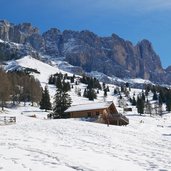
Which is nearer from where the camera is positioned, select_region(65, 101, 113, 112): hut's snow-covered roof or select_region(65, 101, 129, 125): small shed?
select_region(65, 101, 129, 125): small shed

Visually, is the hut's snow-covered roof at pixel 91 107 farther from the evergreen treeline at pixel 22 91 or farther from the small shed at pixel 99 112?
the evergreen treeline at pixel 22 91

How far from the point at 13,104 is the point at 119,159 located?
12310cm

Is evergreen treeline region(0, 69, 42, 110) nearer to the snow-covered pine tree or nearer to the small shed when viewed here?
the snow-covered pine tree

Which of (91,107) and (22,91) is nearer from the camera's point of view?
(91,107)

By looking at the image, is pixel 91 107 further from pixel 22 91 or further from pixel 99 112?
pixel 22 91

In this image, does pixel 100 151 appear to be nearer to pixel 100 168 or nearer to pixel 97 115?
pixel 100 168

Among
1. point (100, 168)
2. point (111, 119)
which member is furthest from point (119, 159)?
point (111, 119)

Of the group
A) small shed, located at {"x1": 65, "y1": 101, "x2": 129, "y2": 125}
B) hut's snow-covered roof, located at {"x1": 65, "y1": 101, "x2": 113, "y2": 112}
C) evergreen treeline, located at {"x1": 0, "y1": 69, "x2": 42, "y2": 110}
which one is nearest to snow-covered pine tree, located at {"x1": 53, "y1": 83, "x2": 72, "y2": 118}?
hut's snow-covered roof, located at {"x1": 65, "y1": 101, "x2": 113, "y2": 112}

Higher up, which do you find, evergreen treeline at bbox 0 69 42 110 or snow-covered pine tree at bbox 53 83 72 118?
evergreen treeline at bbox 0 69 42 110

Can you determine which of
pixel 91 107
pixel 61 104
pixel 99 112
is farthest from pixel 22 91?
pixel 99 112

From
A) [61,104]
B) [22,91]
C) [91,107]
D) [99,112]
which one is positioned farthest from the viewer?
[22,91]

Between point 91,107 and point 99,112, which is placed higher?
point 91,107

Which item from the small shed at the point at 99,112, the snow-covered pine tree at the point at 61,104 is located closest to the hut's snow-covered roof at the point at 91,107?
the small shed at the point at 99,112

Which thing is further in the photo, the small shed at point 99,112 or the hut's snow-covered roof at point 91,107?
the hut's snow-covered roof at point 91,107
